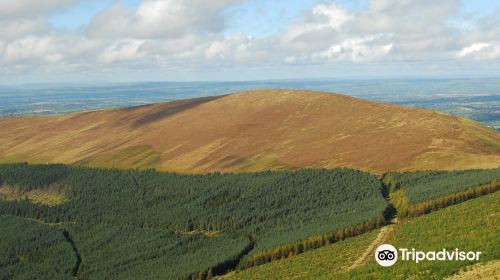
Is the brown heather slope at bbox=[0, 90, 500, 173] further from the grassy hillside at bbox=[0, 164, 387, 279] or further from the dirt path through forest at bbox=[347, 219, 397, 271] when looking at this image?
the dirt path through forest at bbox=[347, 219, 397, 271]

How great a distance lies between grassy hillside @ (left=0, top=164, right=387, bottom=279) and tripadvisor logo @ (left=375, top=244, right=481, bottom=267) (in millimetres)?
29259

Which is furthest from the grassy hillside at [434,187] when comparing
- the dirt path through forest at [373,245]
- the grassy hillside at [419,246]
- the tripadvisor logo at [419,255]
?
the tripadvisor logo at [419,255]

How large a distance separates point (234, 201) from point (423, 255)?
3202 inches

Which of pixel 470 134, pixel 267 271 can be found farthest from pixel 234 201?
pixel 470 134

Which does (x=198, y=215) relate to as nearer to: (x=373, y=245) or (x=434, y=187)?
(x=434, y=187)

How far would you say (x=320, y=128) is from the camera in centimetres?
18612

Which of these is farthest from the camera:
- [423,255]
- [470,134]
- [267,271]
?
[470,134]

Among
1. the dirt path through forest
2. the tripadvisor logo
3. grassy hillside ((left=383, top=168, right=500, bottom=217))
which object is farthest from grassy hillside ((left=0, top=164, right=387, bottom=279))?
the tripadvisor logo

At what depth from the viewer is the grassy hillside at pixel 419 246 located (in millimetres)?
50875

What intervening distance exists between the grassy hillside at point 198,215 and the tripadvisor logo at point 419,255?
96.0 ft

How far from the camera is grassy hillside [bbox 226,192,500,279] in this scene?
50.9 meters

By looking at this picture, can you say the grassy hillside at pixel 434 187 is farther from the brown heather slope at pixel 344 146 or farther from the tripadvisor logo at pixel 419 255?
the tripadvisor logo at pixel 419 255

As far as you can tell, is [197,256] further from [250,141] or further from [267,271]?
[250,141]

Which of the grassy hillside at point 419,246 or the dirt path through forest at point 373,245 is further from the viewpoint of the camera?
the dirt path through forest at point 373,245
